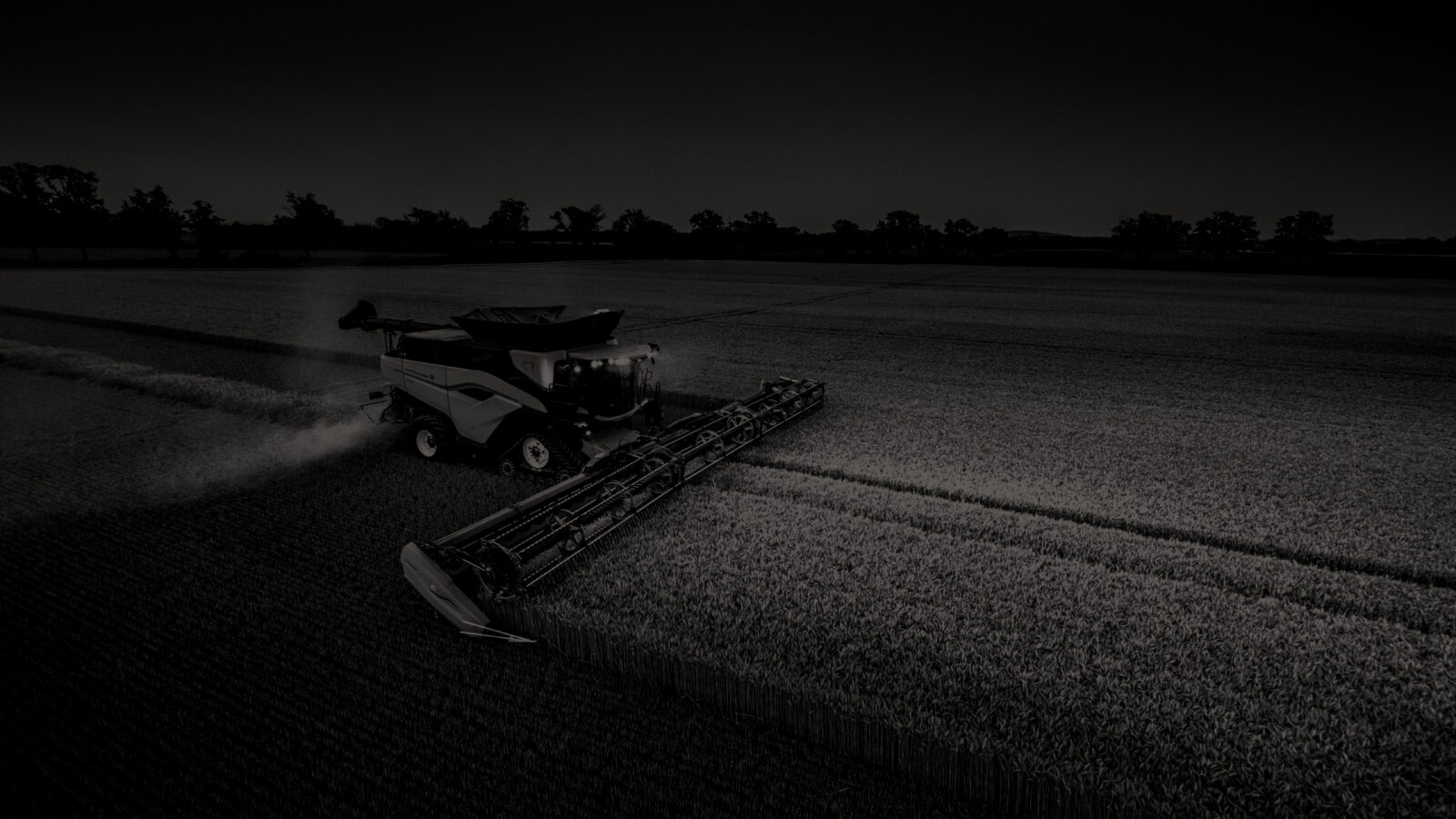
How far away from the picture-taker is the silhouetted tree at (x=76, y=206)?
80688 mm

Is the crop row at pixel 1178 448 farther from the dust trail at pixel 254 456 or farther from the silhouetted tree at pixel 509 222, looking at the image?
the silhouetted tree at pixel 509 222

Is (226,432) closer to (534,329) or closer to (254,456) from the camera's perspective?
(254,456)

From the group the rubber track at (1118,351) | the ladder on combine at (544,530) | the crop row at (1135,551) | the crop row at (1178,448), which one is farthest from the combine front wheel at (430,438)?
the rubber track at (1118,351)

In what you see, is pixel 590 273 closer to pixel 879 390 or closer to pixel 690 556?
pixel 879 390

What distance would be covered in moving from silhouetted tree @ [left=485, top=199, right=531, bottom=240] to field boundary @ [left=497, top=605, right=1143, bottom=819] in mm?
131672

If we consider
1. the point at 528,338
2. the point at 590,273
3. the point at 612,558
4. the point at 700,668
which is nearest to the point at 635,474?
the point at 612,558

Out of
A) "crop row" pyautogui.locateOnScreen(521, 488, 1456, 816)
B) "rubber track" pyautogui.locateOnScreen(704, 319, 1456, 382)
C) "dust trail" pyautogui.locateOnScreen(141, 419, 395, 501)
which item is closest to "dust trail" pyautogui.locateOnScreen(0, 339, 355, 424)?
"dust trail" pyautogui.locateOnScreen(141, 419, 395, 501)

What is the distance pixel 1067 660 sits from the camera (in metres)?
4.18

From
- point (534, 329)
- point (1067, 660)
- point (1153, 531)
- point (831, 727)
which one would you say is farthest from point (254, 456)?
point (1153, 531)

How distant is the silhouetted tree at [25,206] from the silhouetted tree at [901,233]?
112021 millimetres

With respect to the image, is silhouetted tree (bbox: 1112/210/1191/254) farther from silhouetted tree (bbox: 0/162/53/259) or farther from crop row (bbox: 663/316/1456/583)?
silhouetted tree (bbox: 0/162/53/259)

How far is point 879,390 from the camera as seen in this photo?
1248 cm

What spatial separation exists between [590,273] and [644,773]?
56143mm

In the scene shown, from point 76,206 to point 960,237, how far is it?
142 m
